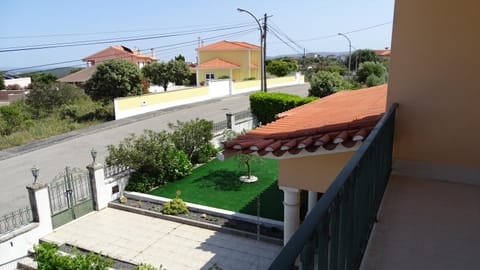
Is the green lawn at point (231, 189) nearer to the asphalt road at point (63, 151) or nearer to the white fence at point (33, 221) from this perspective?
the white fence at point (33, 221)

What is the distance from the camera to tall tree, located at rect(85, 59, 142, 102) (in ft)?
83.3

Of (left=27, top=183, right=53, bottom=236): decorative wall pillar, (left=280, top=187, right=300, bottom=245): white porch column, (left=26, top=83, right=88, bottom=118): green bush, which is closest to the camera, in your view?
(left=280, top=187, right=300, bottom=245): white porch column

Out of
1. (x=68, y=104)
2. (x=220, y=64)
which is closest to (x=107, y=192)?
(x=68, y=104)

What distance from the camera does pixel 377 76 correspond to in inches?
1254

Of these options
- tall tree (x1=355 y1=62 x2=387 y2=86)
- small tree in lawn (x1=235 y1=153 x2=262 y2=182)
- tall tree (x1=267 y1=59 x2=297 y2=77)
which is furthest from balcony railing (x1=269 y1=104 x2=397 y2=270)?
tall tree (x1=267 y1=59 x2=297 y2=77)

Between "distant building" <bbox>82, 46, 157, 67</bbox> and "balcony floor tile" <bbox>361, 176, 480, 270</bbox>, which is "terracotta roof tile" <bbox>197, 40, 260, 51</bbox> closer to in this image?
"distant building" <bbox>82, 46, 157, 67</bbox>

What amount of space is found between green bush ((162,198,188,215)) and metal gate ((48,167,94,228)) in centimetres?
246

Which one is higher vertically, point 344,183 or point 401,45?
point 401,45

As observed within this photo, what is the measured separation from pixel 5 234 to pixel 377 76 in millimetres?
30156

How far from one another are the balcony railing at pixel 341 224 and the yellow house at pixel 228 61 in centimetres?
4058

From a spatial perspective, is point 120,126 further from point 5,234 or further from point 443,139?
point 443,139

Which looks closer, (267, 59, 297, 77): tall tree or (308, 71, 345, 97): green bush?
(308, 71, 345, 97): green bush

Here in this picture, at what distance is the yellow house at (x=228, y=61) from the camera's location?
140ft

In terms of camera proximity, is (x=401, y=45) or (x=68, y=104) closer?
(x=401, y=45)
